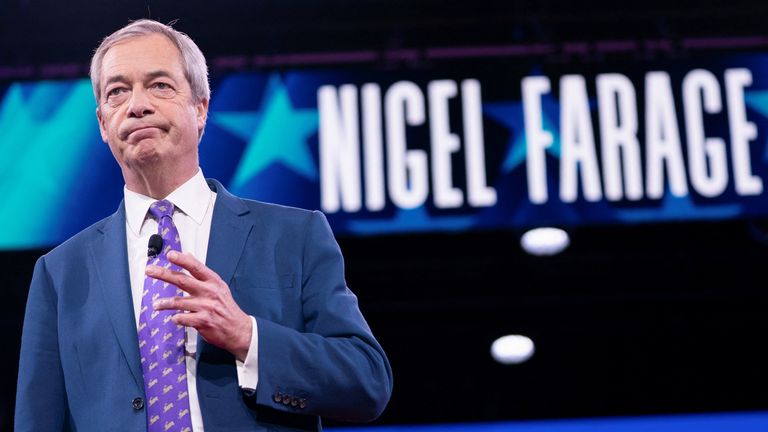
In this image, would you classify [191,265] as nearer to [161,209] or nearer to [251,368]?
[251,368]

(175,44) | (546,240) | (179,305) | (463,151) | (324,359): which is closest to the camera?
(179,305)

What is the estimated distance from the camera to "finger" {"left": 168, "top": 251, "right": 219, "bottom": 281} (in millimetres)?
1514

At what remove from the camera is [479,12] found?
15.9 feet

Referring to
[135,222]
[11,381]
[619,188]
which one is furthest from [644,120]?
[11,381]

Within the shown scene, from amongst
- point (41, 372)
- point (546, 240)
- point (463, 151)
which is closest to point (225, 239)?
point (41, 372)

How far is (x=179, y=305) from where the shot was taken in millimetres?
1504

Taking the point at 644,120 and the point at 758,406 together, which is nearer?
the point at 644,120

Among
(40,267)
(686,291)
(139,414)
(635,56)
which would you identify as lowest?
(139,414)

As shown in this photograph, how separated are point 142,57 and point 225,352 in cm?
52

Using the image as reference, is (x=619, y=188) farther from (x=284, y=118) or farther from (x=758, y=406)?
(x=758, y=406)

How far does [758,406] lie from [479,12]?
2.75m

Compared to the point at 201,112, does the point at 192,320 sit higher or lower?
lower

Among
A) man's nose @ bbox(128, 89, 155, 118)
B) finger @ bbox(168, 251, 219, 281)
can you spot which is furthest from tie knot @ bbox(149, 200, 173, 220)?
finger @ bbox(168, 251, 219, 281)

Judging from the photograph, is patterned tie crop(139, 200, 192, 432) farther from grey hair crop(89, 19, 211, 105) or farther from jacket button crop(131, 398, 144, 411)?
grey hair crop(89, 19, 211, 105)
